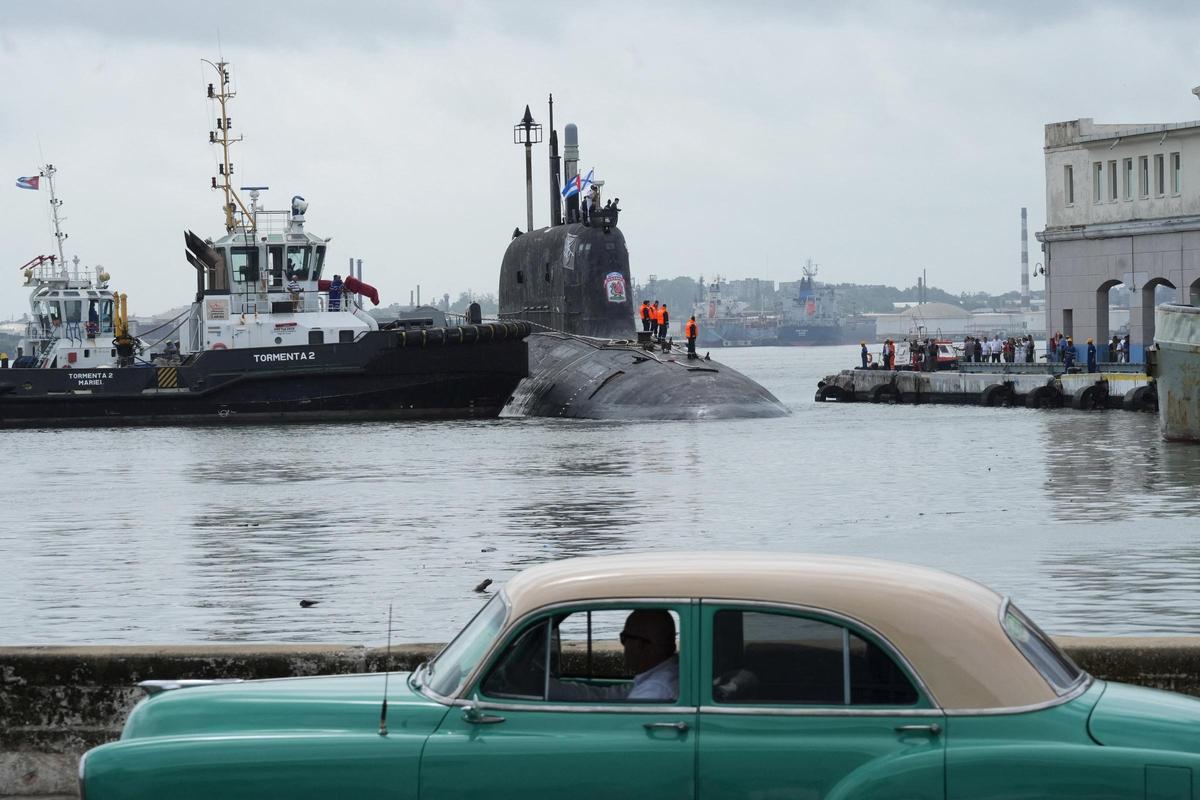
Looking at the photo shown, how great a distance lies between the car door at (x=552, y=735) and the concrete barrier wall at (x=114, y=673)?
2.82 meters

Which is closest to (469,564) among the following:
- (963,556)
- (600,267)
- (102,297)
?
(963,556)

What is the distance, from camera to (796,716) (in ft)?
17.4

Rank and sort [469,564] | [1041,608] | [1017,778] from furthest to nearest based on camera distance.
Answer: [469,564], [1041,608], [1017,778]

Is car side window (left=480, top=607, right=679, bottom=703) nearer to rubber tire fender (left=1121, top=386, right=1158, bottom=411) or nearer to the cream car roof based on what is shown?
the cream car roof

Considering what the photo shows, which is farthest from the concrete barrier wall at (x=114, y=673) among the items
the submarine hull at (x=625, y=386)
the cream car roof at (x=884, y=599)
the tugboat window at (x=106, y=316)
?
the tugboat window at (x=106, y=316)

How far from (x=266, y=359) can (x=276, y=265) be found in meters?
3.80

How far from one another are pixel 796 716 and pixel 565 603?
81 cm

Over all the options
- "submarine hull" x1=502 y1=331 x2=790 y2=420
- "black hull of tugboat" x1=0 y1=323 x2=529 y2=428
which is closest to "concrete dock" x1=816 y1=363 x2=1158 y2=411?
"submarine hull" x1=502 y1=331 x2=790 y2=420

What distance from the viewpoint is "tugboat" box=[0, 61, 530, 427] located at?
4728 centimetres

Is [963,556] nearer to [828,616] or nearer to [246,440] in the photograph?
[828,616]

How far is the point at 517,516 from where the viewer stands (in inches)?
909

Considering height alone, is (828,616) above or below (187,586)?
above

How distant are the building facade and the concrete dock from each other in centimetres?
401

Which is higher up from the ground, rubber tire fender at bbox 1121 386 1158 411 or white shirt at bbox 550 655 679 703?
white shirt at bbox 550 655 679 703
